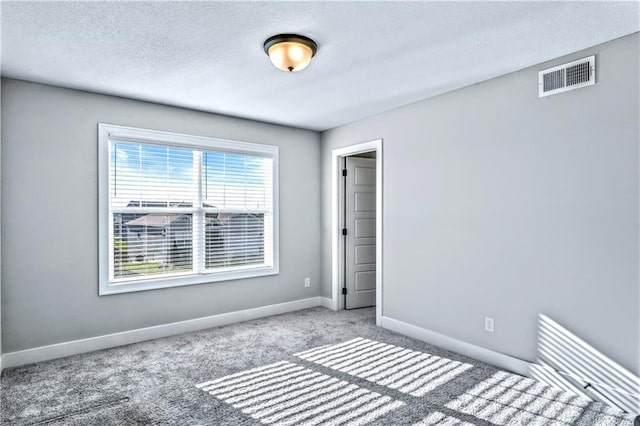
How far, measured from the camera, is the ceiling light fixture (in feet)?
8.09

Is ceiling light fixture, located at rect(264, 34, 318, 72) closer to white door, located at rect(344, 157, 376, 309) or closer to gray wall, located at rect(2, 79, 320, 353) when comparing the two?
gray wall, located at rect(2, 79, 320, 353)

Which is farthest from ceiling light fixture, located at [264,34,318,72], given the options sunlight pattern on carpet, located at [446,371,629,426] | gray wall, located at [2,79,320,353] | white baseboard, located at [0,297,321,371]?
white baseboard, located at [0,297,321,371]

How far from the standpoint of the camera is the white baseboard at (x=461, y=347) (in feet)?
10.1

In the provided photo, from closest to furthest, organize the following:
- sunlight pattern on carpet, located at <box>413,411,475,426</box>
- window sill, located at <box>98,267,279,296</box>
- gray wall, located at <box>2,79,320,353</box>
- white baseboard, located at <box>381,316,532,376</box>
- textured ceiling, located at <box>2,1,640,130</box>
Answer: textured ceiling, located at <box>2,1,640,130</box>, sunlight pattern on carpet, located at <box>413,411,475,426</box>, white baseboard, located at <box>381,316,532,376</box>, gray wall, located at <box>2,79,320,353</box>, window sill, located at <box>98,267,279,296</box>

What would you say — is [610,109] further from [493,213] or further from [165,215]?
[165,215]

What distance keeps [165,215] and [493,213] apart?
10.5ft

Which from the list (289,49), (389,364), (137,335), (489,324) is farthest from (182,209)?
(489,324)

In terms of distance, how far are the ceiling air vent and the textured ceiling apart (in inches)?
4.4

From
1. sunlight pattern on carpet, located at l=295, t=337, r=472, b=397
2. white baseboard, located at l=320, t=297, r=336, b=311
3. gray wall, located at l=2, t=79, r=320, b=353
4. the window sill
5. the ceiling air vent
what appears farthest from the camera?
white baseboard, located at l=320, t=297, r=336, b=311

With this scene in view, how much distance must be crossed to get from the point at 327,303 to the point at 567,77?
364 cm

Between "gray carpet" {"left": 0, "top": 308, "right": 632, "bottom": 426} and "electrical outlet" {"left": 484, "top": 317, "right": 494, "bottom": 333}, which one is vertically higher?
"electrical outlet" {"left": 484, "top": 317, "right": 494, "bottom": 333}

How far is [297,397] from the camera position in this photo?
2.69 meters

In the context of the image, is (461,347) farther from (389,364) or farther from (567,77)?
(567,77)

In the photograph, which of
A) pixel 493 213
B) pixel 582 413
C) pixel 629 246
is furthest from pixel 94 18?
pixel 582 413
